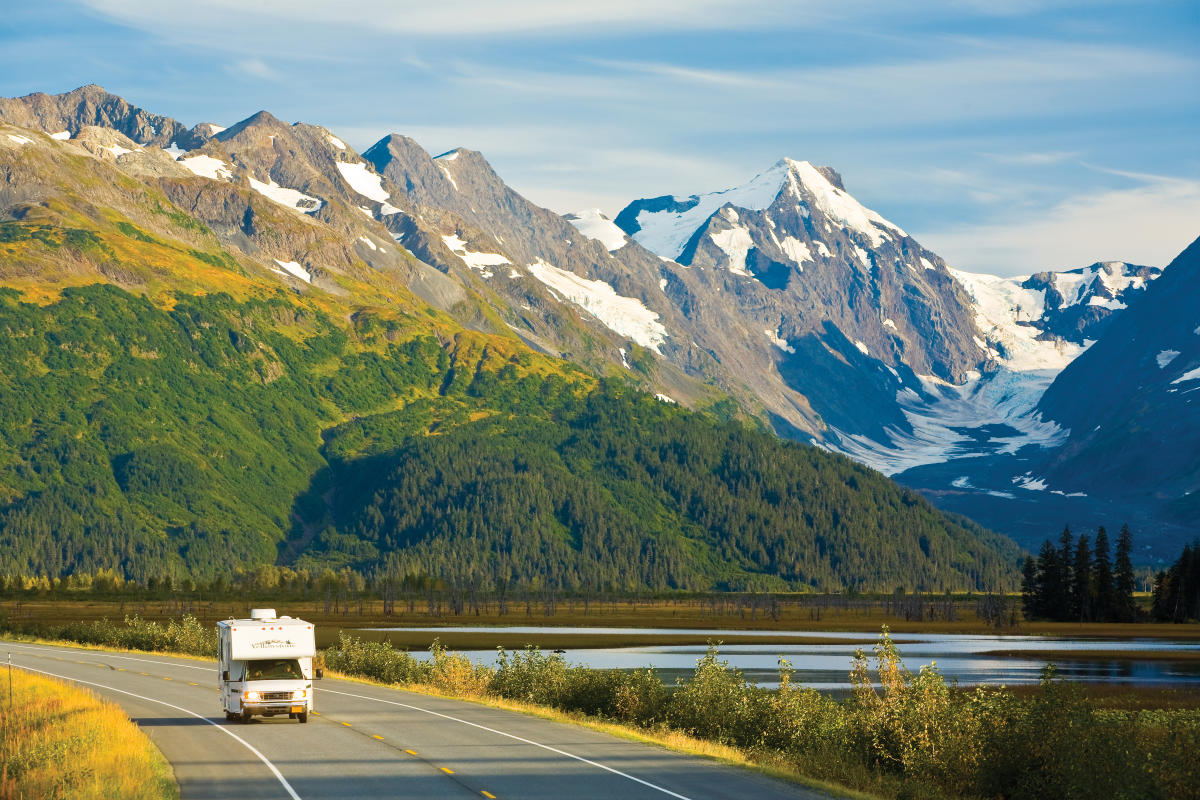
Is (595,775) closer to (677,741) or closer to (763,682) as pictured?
(677,741)

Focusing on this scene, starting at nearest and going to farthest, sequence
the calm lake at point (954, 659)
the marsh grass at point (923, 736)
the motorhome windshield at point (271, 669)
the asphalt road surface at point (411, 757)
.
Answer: the marsh grass at point (923, 736), the asphalt road surface at point (411, 757), the motorhome windshield at point (271, 669), the calm lake at point (954, 659)

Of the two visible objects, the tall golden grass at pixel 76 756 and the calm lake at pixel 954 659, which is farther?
the calm lake at pixel 954 659

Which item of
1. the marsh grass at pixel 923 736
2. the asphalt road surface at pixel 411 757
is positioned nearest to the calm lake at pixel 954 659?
the marsh grass at pixel 923 736

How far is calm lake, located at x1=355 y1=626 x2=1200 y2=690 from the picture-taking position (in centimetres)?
11356

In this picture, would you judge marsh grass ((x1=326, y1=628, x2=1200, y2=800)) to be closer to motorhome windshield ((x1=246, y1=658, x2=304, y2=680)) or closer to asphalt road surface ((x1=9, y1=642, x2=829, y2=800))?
asphalt road surface ((x1=9, y1=642, x2=829, y2=800))

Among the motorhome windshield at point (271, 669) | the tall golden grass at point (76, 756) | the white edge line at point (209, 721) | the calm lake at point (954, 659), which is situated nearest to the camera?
the tall golden grass at point (76, 756)

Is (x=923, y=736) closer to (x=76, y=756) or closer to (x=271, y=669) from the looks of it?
(x=76, y=756)

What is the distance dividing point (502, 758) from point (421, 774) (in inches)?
188

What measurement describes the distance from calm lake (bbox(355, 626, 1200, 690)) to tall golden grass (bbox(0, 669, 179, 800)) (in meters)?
52.7

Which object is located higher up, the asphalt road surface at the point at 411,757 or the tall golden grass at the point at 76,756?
the tall golden grass at the point at 76,756

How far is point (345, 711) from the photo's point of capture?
6328 centimetres

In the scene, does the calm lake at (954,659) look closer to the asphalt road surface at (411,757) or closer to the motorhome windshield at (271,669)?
the asphalt road surface at (411,757)

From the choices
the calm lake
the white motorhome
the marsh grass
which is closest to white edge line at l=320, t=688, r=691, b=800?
the marsh grass

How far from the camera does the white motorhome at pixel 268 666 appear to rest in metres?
55.7
